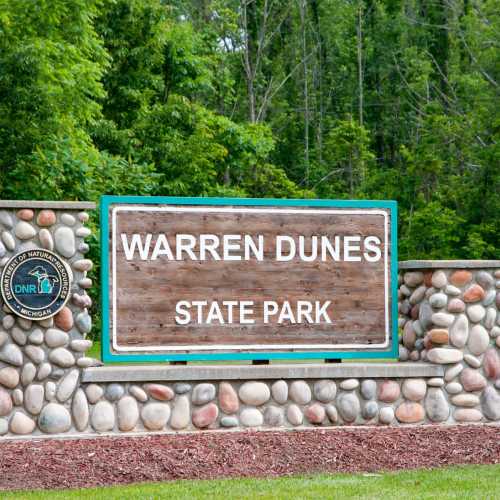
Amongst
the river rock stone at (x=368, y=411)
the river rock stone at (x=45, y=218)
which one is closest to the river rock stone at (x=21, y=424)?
the river rock stone at (x=45, y=218)

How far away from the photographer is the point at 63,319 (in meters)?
9.45

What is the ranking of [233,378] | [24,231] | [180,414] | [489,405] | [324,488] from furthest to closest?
1. [489,405]
2. [233,378]
3. [180,414]
4. [24,231]
5. [324,488]

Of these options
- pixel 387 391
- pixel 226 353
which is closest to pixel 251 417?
pixel 226 353

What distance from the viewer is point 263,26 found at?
4431cm

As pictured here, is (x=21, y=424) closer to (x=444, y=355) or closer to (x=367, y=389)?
(x=367, y=389)

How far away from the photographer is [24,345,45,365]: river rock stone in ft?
30.7

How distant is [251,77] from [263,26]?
8.15ft

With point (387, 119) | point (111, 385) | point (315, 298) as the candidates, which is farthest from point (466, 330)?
point (387, 119)

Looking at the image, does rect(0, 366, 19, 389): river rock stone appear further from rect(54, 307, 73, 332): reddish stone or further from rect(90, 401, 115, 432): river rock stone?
rect(90, 401, 115, 432): river rock stone

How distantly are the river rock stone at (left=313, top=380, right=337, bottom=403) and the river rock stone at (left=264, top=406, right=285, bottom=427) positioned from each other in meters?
0.38

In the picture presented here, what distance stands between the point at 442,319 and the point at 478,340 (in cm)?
42

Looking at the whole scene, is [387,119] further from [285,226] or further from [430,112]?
[285,226]

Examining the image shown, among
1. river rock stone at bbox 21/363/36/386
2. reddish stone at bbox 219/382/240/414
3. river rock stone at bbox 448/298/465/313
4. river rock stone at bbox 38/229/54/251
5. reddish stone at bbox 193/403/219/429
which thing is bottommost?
reddish stone at bbox 193/403/219/429

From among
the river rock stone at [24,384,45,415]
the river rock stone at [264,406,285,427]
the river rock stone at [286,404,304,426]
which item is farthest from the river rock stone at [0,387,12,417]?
the river rock stone at [286,404,304,426]
